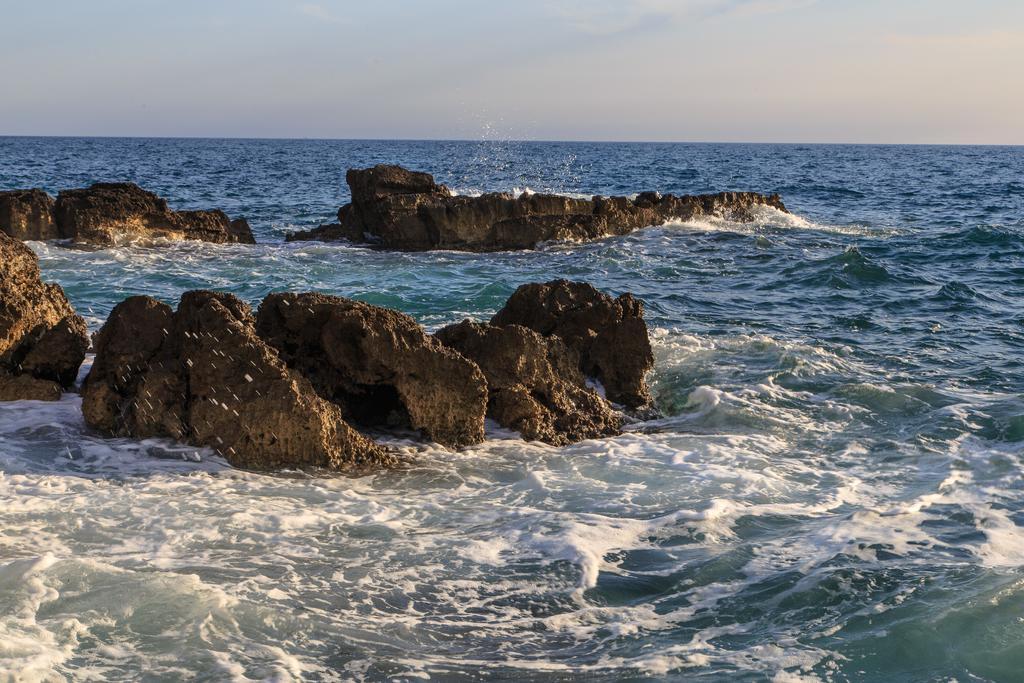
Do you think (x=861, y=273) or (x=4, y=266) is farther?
(x=861, y=273)

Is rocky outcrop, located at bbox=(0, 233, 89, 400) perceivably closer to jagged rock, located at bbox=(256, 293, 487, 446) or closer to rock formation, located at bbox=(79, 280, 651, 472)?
rock formation, located at bbox=(79, 280, 651, 472)

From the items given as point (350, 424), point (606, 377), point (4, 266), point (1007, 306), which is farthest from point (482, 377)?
point (1007, 306)

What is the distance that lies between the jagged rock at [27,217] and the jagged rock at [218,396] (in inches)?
509

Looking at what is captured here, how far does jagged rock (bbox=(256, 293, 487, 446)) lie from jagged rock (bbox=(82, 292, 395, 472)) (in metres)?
0.43

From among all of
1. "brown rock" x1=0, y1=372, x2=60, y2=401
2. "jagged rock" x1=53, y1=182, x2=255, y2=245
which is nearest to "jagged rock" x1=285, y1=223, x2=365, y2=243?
"jagged rock" x1=53, y1=182, x2=255, y2=245

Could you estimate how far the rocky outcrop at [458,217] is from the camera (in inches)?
832

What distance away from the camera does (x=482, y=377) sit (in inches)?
313

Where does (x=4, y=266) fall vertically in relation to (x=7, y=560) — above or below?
above

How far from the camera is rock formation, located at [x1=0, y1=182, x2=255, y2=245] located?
19344 mm

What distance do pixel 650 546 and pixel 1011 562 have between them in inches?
81.0

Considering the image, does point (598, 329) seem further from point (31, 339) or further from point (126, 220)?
point (126, 220)

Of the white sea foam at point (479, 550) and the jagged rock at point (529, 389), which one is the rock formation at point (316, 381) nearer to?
the jagged rock at point (529, 389)

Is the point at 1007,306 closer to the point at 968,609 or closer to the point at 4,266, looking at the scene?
the point at 968,609

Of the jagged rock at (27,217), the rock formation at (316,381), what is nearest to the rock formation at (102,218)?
the jagged rock at (27,217)
